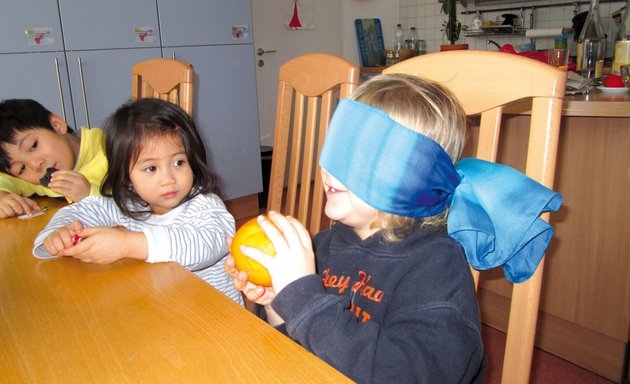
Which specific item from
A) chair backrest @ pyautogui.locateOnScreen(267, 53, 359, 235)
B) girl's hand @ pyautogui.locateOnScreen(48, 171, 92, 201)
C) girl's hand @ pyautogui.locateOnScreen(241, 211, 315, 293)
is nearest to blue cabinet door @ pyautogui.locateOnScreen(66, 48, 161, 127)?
girl's hand @ pyautogui.locateOnScreen(48, 171, 92, 201)

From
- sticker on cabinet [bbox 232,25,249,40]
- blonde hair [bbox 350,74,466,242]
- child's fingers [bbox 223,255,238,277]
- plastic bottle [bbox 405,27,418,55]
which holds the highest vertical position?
sticker on cabinet [bbox 232,25,249,40]

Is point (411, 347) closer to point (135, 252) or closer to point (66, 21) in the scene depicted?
point (135, 252)

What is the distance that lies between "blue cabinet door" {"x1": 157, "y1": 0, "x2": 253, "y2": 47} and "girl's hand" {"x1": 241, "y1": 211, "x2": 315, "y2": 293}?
2.68 m

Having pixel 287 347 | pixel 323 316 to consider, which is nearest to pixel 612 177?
pixel 323 316

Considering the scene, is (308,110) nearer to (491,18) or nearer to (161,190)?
(161,190)

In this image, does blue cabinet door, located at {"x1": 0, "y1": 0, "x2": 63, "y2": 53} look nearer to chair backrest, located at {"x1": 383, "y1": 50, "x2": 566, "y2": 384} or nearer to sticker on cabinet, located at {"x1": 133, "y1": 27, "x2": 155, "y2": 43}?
sticker on cabinet, located at {"x1": 133, "y1": 27, "x2": 155, "y2": 43}

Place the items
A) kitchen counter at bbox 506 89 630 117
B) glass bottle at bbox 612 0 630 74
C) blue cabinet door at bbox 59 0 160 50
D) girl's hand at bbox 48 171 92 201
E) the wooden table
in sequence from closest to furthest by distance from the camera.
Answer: the wooden table, girl's hand at bbox 48 171 92 201, kitchen counter at bbox 506 89 630 117, glass bottle at bbox 612 0 630 74, blue cabinet door at bbox 59 0 160 50

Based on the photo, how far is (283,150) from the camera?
1291mm

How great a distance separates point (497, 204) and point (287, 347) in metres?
0.35

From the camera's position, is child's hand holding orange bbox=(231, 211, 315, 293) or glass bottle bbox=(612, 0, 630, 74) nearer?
child's hand holding orange bbox=(231, 211, 315, 293)

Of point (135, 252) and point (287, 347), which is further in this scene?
point (135, 252)

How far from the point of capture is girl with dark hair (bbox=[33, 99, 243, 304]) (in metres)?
1.06

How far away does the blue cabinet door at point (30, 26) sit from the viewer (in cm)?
247

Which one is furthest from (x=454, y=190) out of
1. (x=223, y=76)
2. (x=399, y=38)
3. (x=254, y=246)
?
(x=399, y=38)
